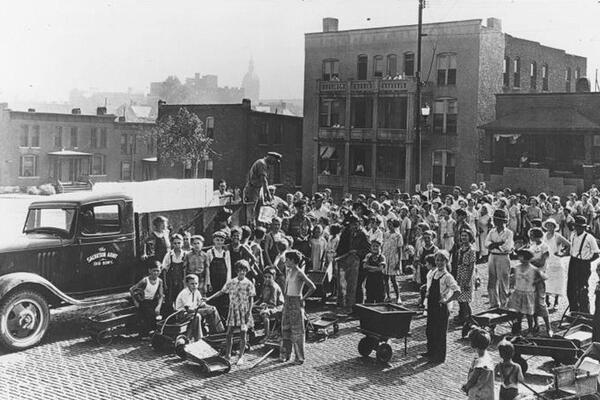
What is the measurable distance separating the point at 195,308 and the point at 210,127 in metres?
37.5

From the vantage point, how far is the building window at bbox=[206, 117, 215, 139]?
47.9 m

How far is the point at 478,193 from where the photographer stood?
2322cm

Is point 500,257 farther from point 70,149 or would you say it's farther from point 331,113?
point 70,149

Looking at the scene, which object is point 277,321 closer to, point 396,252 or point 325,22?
point 396,252

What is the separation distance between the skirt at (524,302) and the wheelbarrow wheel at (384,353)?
9.97ft

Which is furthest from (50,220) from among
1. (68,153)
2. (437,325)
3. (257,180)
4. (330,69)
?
(68,153)

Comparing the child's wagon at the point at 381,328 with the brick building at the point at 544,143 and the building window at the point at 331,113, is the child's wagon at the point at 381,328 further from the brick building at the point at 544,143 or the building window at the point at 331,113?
the building window at the point at 331,113

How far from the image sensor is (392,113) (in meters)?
40.7

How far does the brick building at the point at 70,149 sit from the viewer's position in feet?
177

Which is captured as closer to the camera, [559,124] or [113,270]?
[113,270]

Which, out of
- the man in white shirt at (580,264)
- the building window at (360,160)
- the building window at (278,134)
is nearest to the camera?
the man in white shirt at (580,264)

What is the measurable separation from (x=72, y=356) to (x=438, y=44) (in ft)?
111

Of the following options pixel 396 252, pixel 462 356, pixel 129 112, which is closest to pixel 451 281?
pixel 462 356

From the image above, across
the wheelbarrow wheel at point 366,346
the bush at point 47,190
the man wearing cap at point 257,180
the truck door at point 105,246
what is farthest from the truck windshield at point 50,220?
the bush at point 47,190
